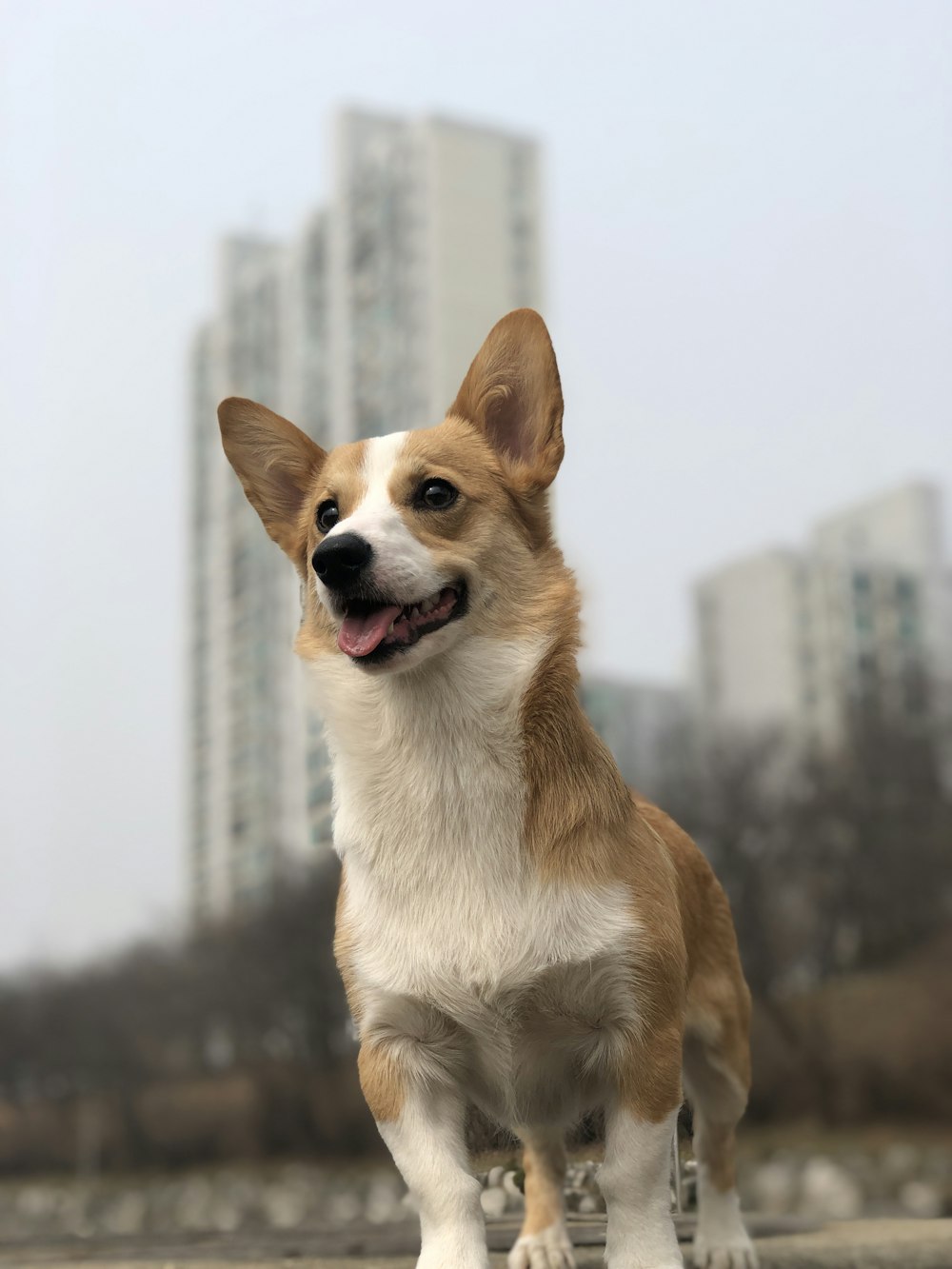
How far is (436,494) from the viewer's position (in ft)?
11.6

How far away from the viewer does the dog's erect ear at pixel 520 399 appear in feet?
12.1

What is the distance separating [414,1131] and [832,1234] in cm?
252

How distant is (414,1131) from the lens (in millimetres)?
3369

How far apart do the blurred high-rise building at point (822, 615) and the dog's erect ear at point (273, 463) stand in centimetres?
3297

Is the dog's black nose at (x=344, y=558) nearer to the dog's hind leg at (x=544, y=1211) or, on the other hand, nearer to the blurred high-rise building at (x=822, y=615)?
the dog's hind leg at (x=544, y=1211)

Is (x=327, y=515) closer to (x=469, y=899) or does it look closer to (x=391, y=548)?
(x=391, y=548)

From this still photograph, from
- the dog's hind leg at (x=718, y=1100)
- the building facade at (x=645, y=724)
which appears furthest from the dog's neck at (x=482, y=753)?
the building facade at (x=645, y=724)

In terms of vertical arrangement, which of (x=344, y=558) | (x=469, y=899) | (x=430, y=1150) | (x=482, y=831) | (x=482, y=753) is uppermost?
(x=344, y=558)

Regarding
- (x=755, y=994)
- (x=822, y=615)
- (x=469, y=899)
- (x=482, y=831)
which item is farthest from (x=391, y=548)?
(x=822, y=615)

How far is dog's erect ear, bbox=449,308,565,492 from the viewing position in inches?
146

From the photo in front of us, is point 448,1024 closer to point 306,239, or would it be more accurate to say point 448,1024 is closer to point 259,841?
point 259,841

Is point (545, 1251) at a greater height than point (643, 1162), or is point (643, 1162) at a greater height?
point (643, 1162)

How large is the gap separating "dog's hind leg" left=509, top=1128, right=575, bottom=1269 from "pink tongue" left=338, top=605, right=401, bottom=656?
67.0 inches

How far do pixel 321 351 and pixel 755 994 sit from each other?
957 inches
